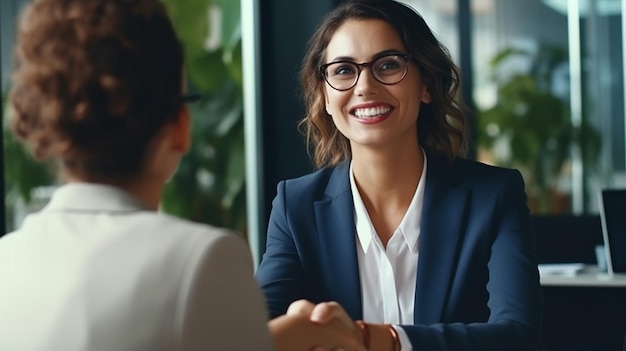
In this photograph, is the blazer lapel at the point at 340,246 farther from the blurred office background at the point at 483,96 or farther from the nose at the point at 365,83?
the blurred office background at the point at 483,96

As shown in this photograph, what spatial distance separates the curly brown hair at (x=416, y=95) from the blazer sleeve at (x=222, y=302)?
1230mm

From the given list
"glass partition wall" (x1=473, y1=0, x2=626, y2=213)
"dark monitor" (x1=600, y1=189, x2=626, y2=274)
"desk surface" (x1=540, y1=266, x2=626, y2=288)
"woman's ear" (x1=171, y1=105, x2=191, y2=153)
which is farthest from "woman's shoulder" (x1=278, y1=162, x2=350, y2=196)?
"glass partition wall" (x1=473, y1=0, x2=626, y2=213)

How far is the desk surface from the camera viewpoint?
3.51 meters

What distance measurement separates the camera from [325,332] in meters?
1.65

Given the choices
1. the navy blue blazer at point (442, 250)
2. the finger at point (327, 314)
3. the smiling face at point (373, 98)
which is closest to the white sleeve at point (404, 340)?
the finger at point (327, 314)

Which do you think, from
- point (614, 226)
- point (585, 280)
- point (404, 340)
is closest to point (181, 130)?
point (404, 340)

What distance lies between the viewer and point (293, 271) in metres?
2.17

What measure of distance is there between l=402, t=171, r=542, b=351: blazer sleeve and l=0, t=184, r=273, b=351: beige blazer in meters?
0.79

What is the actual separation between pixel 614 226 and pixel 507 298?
1883mm

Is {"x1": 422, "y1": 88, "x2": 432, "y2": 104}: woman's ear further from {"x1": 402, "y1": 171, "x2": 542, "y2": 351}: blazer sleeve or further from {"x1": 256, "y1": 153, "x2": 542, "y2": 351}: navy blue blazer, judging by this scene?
{"x1": 402, "y1": 171, "x2": 542, "y2": 351}: blazer sleeve

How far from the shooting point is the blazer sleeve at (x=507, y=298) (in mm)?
1847

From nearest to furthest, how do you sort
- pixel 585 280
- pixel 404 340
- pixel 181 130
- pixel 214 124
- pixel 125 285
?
pixel 125 285 → pixel 181 130 → pixel 404 340 → pixel 585 280 → pixel 214 124

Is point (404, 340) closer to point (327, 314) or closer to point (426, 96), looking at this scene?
point (327, 314)

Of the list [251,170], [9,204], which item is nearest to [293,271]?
[9,204]
